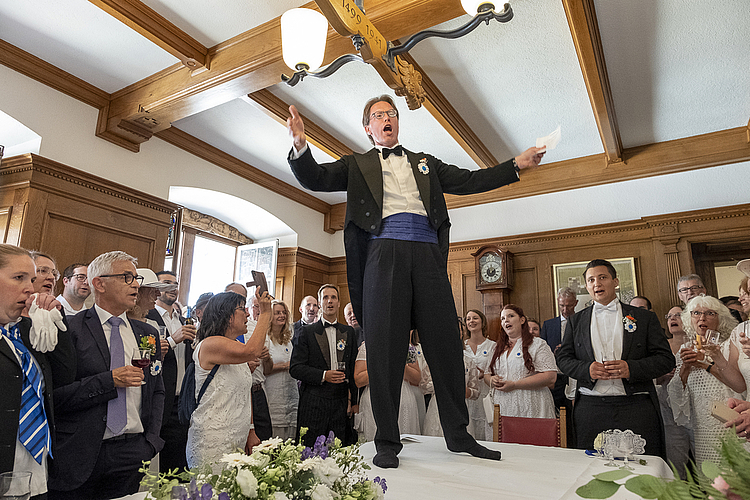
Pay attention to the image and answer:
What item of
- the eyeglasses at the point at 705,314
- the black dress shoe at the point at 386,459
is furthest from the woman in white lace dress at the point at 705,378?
the black dress shoe at the point at 386,459

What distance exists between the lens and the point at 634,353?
2568 millimetres

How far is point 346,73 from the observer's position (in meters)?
4.45

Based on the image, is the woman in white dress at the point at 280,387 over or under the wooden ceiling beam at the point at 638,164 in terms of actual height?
under

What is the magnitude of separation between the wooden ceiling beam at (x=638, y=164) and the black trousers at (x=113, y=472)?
18.2 feet

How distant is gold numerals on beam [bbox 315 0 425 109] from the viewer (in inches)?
84.1

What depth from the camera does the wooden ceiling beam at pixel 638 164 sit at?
213 inches

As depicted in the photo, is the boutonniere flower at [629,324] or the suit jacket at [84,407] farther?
the boutonniere flower at [629,324]

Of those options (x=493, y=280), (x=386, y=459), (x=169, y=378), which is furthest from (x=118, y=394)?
(x=493, y=280)

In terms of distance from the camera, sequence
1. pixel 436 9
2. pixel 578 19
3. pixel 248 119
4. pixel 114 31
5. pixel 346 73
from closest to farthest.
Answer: pixel 436 9 < pixel 578 19 < pixel 114 31 < pixel 346 73 < pixel 248 119

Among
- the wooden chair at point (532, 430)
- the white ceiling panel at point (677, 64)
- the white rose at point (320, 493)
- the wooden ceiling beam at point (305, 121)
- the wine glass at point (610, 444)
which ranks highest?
the white ceiling panel at point (677, 64)

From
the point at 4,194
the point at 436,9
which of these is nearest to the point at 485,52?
the point at 436,9

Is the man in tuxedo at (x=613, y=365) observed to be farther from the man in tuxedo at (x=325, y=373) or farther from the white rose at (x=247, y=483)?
the white rose at (x=247, y=483)

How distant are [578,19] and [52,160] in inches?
171

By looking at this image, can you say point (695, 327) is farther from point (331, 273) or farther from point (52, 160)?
point (331, 273)
